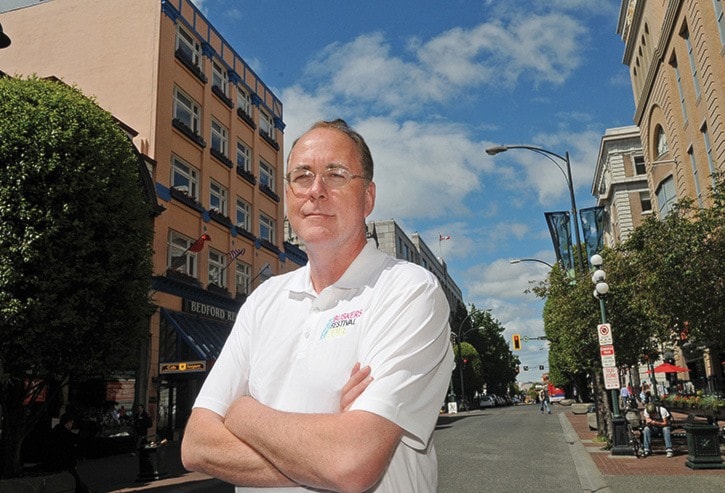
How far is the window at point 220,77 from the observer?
29047 millimetres

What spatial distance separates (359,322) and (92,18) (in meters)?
28.7

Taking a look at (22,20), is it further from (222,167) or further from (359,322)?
(359,322)

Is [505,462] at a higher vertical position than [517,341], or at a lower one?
lower

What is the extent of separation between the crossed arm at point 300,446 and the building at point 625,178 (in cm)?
6172

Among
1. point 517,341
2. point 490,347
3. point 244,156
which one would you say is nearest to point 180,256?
point 244,156

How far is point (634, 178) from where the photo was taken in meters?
59.9

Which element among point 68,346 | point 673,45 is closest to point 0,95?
point 68,346

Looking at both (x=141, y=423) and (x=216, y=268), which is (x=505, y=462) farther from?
(x=216, y=268)

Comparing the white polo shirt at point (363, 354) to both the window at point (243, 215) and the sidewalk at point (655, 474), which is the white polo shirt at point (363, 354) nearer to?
the sidewalk at point (655, 474)

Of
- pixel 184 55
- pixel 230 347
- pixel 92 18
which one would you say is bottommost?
pixel 230 347

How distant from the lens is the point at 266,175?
3400cm

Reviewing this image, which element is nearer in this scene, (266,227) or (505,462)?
(505,462)

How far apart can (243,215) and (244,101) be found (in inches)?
255

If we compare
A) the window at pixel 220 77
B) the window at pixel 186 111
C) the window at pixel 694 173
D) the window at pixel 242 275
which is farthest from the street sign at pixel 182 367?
the window at pixel 694 173
